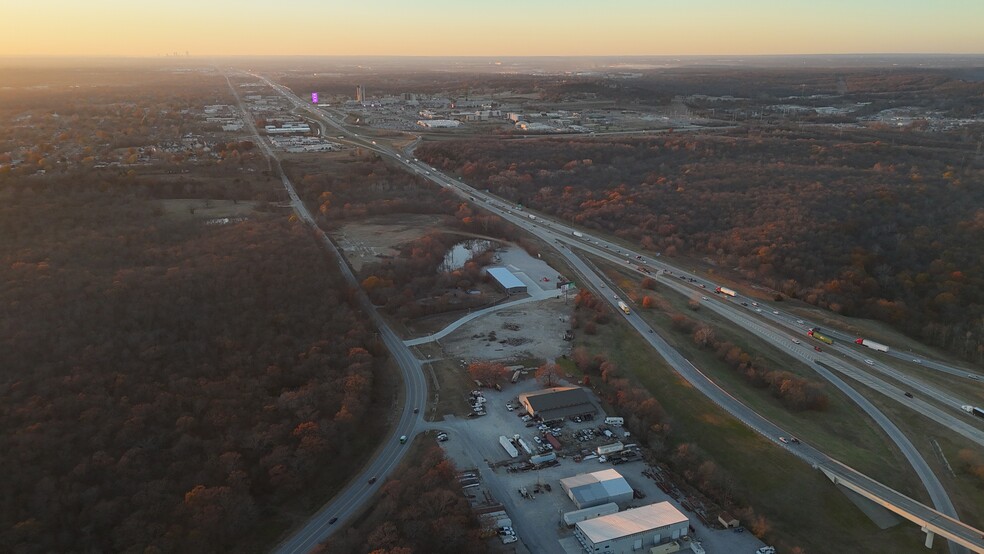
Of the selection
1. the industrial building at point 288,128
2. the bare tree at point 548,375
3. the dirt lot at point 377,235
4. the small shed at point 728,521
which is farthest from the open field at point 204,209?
the small shed at point 728,521

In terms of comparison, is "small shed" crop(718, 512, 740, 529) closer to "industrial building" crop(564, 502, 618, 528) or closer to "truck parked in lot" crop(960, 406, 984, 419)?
"industrial building" crop(564, 502, 618, 528)

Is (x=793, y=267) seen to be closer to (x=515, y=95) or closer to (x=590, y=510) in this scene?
(x=590, y=510)

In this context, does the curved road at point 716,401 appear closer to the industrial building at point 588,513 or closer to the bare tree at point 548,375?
the bare tree at point 548,375

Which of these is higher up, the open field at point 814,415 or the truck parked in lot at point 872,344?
the truck parked in lot at point 872,344

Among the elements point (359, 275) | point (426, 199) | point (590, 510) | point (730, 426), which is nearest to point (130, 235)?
point (359, 275)

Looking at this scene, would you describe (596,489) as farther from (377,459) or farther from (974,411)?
(974,411)

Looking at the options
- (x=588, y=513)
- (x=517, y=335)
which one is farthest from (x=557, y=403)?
(x=517, y=335)

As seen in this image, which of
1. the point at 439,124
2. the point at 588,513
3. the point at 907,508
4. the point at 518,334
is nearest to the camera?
the point at 588,513
